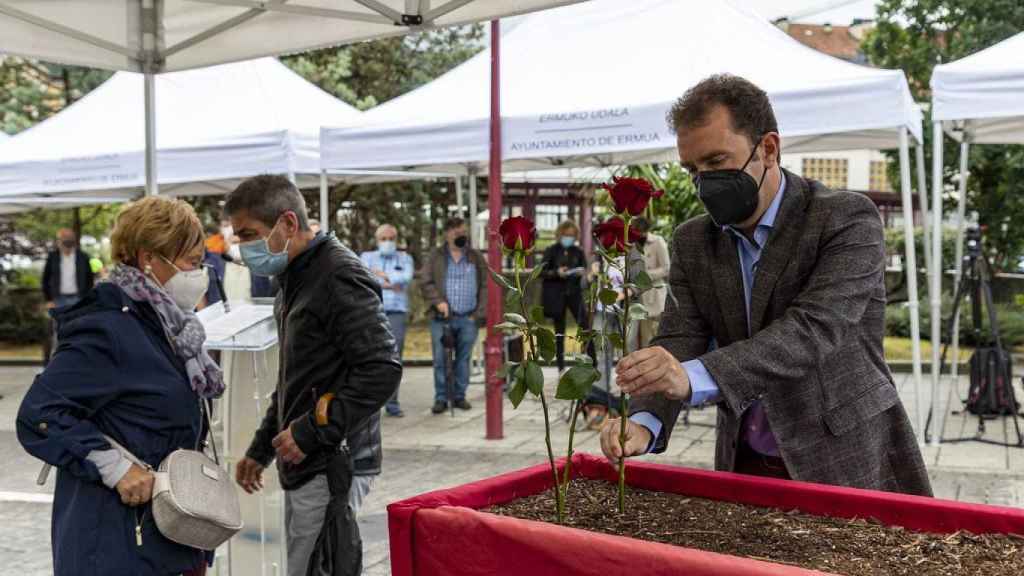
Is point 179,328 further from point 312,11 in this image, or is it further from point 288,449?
point 312,11

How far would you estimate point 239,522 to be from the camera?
122 inches

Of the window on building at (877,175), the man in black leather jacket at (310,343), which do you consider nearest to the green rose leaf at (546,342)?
the man in black leather jacket at (310,343)

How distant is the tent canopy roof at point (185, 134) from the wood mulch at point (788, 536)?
8.25 metres

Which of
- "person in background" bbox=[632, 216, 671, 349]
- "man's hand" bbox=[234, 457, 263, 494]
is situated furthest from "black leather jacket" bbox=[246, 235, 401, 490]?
"person in background" bbox=[632, 216, 671, 349]

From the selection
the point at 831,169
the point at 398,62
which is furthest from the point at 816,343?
the point at 831,169

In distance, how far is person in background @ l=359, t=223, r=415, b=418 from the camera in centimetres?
1023

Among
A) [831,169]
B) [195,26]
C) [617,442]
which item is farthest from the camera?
[831,169]

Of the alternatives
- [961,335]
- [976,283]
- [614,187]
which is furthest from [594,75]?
[961,335]

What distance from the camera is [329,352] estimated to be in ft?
10.9

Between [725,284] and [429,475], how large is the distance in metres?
5.45

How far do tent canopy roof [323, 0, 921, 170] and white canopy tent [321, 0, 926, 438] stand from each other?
0.4 inches

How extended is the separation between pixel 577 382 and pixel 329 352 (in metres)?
1.56

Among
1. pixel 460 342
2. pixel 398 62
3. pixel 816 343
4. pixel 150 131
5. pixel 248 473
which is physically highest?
pixel 398 62

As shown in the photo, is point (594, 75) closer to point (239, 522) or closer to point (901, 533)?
point (239, 522)
